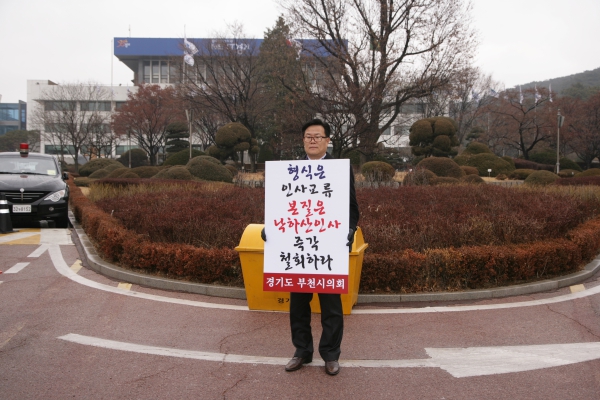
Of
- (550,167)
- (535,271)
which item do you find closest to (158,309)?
(535,271)

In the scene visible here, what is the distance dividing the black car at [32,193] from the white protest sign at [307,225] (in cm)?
939

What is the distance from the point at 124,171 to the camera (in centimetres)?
2758

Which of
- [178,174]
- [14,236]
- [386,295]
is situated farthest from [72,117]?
[386,295]

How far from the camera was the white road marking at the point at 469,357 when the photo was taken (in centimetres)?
418

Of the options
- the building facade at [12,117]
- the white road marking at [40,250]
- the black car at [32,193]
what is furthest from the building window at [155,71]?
the white road marking at [40,250]

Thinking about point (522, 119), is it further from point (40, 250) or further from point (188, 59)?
point (40, 250)

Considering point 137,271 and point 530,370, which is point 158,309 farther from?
point 530,370

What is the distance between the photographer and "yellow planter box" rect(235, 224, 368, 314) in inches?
217

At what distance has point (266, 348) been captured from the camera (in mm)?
4613

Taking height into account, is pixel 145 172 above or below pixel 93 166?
below

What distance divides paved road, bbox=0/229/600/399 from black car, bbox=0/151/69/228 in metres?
5.47

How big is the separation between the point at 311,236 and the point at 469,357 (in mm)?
1723

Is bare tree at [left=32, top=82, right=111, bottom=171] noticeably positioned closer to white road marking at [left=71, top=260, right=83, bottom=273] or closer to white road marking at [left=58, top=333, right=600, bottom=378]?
white road marking at [left=71, top=260, right=83, bottom=273]

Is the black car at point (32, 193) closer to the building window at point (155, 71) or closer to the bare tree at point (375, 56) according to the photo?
the bare tree at point (375, 56)
